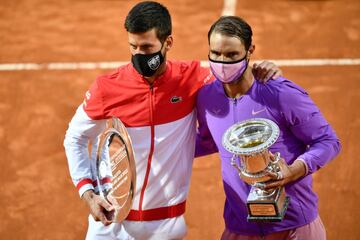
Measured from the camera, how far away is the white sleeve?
6531 millimetres

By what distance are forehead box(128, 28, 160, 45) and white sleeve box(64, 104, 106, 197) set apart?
0.71 m

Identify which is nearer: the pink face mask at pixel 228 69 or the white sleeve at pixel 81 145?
the pink face mask at pixel 228 69

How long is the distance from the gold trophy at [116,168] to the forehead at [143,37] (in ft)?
1.89

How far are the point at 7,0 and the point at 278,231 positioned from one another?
8.83 m

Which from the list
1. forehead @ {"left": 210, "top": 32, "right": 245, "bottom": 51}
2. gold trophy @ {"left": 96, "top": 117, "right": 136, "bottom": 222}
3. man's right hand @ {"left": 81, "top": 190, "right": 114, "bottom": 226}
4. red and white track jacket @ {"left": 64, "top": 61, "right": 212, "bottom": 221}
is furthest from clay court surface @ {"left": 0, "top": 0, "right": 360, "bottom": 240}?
forehead @ {"left": 210, "top": 32, "right": 245, "bottom": 51}

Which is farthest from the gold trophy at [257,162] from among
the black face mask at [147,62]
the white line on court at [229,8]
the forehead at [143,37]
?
the white line on court at [229,8]

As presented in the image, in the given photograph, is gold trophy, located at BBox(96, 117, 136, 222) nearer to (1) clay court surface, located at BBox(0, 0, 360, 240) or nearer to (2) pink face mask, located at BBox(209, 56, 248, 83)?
(2) pink face mask, located at BBox(209, 56, 248, 83)

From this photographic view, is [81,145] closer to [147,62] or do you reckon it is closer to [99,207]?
[99,207]

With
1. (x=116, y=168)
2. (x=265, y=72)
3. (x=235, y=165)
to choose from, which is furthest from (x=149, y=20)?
(x=235, y=165)

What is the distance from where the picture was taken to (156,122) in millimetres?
6332

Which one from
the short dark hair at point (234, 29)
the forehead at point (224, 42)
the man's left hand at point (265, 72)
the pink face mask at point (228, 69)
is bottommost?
the man's left hand at point (265, 72)

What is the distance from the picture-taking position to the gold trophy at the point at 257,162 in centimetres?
534

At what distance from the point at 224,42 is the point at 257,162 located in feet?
3.09

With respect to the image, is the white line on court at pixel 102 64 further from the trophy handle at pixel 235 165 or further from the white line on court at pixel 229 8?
the trophy handle at pixel 235 165
